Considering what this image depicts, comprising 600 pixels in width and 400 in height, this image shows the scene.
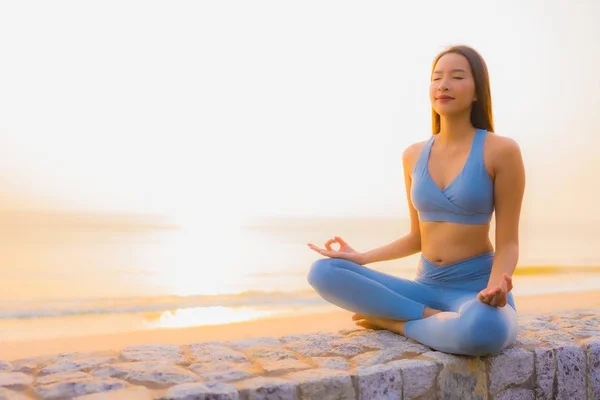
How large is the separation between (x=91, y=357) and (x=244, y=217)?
22.3 meters

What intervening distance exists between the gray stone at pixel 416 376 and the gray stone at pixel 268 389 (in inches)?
18.8

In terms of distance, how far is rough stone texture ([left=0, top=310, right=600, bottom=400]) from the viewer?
7.13ft

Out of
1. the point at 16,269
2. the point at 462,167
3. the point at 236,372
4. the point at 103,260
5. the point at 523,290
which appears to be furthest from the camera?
the point at 103,260

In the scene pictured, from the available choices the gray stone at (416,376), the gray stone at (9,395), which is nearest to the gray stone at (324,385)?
the gray stone at (416,376)

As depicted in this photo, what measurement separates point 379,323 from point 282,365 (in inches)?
30.8

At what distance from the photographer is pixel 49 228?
63.9 feet

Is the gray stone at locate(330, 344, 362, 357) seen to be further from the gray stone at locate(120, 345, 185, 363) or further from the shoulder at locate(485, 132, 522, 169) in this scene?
the shoulder at locate(485, 132, 522, 169)

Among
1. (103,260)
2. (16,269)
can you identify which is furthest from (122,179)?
(16,269)

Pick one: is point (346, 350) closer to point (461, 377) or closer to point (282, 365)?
point (282, 365)

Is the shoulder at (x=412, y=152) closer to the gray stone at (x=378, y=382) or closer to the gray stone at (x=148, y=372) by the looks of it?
the gray stone at (x=378, y=382)

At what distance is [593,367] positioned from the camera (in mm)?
2887

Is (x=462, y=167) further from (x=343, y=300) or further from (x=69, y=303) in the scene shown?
(x=69, y=303)

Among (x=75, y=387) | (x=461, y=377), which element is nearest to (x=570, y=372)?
(x=461, y=377)

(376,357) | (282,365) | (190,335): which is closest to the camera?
(282,365)
